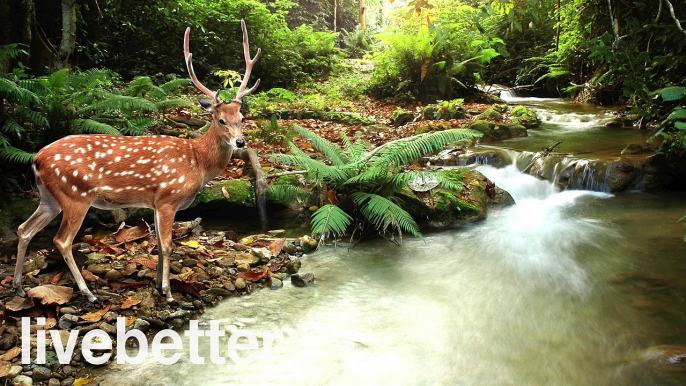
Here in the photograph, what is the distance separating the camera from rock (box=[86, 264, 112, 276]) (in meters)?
3.49

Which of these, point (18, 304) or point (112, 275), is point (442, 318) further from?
point (18, 304)

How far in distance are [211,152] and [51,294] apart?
1.56m

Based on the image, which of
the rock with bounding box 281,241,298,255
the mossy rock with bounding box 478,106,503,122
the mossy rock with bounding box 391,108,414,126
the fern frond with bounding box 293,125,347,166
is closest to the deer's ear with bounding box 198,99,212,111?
the rock with bounding box 281,241,298,255

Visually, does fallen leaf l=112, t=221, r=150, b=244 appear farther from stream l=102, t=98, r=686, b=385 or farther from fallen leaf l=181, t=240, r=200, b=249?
stream l=102, t=98, r=686, b=385

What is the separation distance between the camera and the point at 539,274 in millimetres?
4438

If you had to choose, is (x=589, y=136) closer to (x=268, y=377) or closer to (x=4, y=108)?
(x=268, y=377)

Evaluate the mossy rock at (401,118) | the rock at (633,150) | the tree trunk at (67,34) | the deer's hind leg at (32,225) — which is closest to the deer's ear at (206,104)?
the deer's hind leg at (32,225)

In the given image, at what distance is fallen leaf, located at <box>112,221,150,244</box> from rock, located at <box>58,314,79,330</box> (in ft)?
4.30

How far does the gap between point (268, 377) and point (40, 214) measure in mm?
2059

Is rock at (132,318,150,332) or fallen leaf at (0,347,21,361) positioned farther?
rock at (132,318,150,332)

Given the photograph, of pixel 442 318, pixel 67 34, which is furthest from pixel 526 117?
pixel 67 34

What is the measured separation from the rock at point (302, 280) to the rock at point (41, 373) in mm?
2030

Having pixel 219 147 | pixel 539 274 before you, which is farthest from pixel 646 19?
pixel 219 147

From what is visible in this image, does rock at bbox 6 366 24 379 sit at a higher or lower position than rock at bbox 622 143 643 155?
lower
